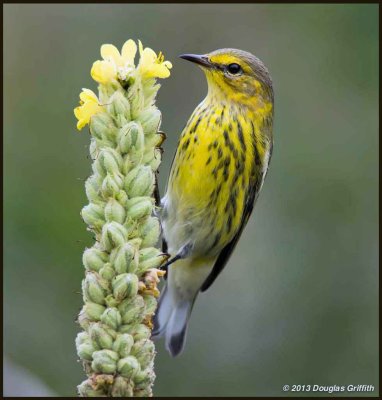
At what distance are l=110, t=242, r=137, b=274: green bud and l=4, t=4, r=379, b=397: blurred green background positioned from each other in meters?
3.41

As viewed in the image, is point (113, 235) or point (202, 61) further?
point (202, 61)

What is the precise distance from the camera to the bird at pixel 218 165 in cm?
492

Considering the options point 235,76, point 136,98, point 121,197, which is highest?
point 235,76

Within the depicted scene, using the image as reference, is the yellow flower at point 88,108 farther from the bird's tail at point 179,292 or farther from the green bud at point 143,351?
the bird's tail at point 179,292

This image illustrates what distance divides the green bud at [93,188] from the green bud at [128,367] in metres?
0.48

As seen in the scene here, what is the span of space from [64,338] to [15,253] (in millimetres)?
845

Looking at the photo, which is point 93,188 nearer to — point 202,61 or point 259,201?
point 202,61

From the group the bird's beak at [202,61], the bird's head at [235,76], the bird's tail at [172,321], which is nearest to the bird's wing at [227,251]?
the bird's tail at [172,321]

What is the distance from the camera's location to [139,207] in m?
2.28

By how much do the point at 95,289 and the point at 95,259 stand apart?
85 millimetres

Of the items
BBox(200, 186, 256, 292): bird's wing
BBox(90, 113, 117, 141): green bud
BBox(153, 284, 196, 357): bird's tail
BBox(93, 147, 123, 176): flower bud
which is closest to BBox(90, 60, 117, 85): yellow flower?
BBox(90, 113, 117, 141): green bud

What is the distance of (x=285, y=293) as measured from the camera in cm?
652

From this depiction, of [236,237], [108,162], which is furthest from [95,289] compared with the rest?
[236,237]

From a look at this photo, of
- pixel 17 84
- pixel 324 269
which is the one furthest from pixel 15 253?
pixel 324 269
